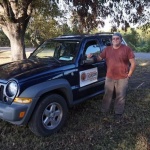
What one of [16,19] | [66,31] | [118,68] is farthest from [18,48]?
[118,68]

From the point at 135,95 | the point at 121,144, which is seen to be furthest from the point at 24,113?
the point at 135,95

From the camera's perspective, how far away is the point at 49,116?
4621 mm

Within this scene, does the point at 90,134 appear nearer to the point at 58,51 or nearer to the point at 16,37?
the point at 58,51

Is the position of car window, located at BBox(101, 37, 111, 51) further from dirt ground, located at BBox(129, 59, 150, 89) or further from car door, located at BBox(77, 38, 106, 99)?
dirt ground, located at BBox(129, 59, 150, 89)

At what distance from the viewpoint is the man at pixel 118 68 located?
17.1 ft

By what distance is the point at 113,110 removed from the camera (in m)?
5.88

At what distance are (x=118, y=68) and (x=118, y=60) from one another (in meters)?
0.17

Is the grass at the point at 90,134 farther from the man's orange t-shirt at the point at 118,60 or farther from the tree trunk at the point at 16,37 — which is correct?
the tree trunk at the point at 16,37

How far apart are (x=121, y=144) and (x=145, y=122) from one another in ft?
3.72

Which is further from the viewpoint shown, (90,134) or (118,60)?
(118,60)

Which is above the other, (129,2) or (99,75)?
(129,2)

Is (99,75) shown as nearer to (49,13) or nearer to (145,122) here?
(145,122)

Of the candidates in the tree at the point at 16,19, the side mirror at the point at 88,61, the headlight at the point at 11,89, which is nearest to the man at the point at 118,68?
the side mirror at the point at 88,61

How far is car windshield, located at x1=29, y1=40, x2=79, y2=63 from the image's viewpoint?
543cm
